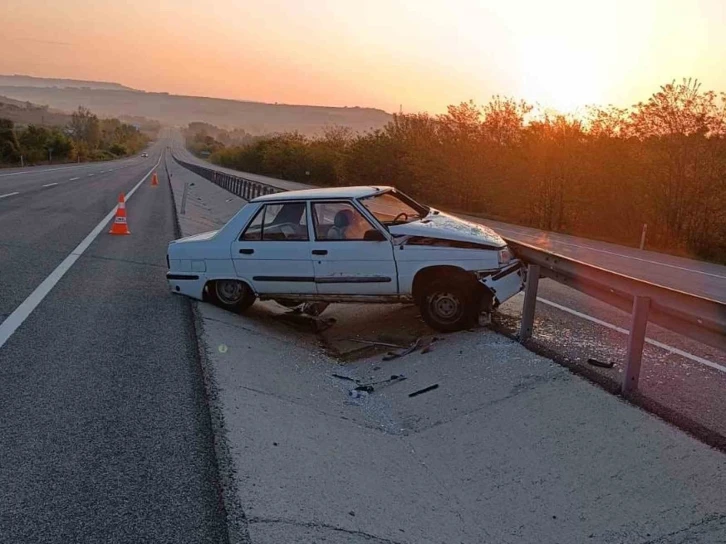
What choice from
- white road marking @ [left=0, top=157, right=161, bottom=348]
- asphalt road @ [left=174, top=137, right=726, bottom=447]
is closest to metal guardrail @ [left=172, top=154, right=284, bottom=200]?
white road marking @ [left=0, top=157, right=161, bottom=348]

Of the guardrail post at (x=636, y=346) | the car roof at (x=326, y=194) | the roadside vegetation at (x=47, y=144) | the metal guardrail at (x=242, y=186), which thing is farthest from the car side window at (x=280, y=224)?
the roadside vegetation at (x=47, y=144)

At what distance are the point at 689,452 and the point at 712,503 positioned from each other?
55 cm

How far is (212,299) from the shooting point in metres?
9.00

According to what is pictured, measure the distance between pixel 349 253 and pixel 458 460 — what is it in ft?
11.7

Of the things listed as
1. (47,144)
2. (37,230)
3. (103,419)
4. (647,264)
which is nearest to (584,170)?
(647,264)

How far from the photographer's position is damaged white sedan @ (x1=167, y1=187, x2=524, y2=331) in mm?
7863

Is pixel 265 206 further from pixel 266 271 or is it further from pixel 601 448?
pixel 601 448

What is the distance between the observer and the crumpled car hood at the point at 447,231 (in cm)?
793

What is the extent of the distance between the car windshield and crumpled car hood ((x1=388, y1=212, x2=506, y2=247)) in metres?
0.26

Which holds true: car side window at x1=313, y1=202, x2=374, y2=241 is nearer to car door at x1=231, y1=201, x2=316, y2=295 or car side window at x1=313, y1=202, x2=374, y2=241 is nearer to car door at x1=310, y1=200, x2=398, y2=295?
car door at x1=310, y1=200, x2=398, y2=295

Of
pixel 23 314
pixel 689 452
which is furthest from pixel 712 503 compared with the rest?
pixel 23 314

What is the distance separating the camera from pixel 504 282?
7867 mm

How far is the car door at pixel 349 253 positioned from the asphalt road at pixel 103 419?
5.52 ft

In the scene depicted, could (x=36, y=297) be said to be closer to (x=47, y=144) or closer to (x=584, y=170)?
(x=584, y=170)
